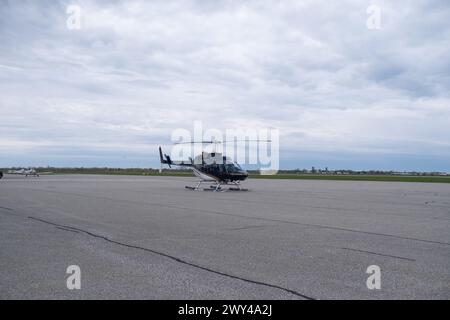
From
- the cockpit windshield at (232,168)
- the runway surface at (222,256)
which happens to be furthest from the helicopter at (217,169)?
the runway surface at (222,256)

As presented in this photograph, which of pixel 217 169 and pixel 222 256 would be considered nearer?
pixel 222 256

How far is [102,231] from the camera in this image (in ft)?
37.7

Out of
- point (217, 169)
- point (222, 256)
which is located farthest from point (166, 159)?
point (222, 256)

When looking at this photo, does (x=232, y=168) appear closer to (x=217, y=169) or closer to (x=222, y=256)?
(x=217, y=169)

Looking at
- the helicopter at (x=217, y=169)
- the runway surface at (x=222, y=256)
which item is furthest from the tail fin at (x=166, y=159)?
the runway surface at (x=222, y=256)

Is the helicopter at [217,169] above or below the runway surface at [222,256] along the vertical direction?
above

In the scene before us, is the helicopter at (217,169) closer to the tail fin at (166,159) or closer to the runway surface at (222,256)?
the tail fin at (166,159)

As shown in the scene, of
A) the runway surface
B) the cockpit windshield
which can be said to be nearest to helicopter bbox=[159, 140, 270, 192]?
the cockpit windshield

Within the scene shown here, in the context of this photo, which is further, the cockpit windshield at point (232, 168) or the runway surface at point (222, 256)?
the cockpit windshield at point (232, 168)

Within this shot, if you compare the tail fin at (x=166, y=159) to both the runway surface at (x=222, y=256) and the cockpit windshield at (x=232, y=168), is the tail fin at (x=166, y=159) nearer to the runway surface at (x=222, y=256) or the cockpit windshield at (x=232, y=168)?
the cockpit windshield at (x=232, y=168)
